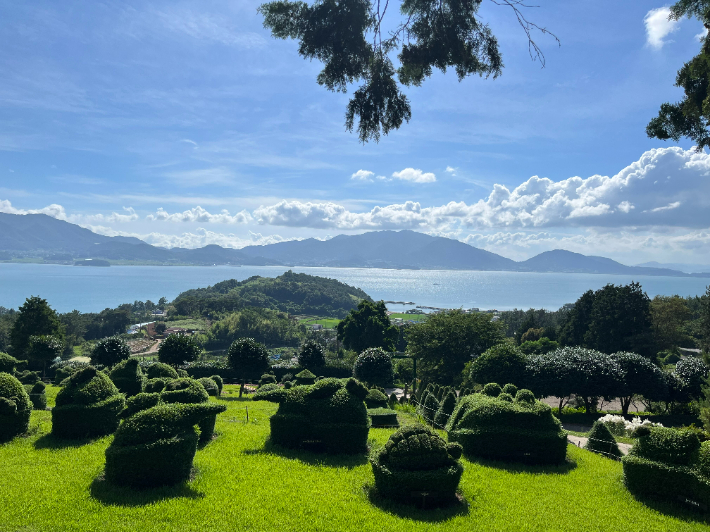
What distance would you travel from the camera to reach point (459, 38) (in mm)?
9031

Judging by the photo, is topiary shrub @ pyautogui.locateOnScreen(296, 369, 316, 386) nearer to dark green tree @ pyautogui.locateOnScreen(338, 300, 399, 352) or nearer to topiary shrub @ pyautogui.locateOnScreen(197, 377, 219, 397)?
topiary shrub @ pyautogui.locateOnScreen(197, 377, 219, 397)

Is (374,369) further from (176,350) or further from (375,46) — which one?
(375,46)

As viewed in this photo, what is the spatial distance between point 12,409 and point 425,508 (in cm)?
1114

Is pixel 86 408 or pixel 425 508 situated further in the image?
pixel 86 408

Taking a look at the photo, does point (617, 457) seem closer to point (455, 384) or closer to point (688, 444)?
point (688, 444)

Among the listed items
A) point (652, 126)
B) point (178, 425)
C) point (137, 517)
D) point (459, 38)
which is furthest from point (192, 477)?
point (652, 126)

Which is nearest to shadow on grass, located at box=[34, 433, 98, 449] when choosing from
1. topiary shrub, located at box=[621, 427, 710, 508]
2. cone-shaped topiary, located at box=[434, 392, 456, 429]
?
cone-shaped topiary, located at box=[434, 392, 456, 429]

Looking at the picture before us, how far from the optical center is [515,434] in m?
11.6

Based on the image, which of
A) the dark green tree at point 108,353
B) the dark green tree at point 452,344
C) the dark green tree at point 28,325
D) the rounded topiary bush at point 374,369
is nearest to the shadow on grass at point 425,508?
the rounded topiary bush at point 374,369

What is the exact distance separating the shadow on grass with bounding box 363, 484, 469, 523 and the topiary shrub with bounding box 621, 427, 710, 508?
4.33 metres

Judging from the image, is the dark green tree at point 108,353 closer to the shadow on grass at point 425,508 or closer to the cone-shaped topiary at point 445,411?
the cone-shaped topiary at point 445,411

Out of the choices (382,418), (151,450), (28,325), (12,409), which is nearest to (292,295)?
(28,325)

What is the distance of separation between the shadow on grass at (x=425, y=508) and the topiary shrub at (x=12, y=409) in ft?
32.6

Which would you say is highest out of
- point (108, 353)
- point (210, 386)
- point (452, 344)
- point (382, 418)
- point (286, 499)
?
point (286, 499)
